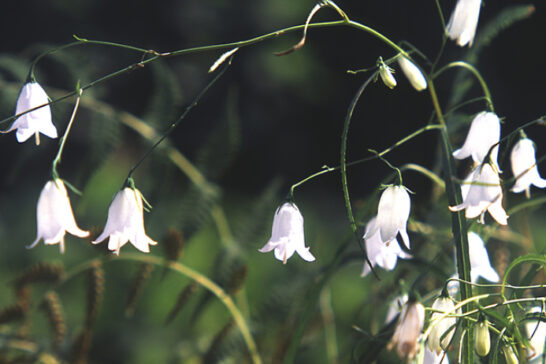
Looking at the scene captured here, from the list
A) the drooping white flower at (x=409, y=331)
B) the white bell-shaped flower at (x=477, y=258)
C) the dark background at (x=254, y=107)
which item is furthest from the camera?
the dark background at (x=254, y=107)

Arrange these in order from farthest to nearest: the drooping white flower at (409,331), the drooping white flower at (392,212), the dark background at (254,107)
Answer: the dark background at (254,107)
the drooping white flower at (392,212)
the drooping white flower at (409,331)

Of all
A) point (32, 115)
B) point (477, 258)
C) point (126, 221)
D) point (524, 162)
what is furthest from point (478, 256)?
point (32, 115)

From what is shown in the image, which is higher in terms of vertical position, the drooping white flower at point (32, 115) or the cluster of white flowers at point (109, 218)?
the drooping white flower at point (32, 115)

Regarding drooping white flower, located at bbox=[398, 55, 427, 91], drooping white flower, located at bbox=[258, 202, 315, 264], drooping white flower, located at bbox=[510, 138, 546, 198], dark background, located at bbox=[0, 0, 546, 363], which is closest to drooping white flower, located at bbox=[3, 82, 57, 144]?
drooping white flower, located at bbox=[258, 202, 315, 264]

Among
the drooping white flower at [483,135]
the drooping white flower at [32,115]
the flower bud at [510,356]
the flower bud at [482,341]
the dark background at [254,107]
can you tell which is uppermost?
the dark background at [254,107]

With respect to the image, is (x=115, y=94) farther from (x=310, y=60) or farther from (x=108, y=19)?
(x=310, y=60)

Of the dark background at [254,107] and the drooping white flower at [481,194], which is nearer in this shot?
the drooping white flower at [481,194]

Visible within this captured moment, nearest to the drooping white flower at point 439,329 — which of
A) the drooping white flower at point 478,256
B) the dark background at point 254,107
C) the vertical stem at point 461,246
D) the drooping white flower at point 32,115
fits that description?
the vertical stem at point 461,246

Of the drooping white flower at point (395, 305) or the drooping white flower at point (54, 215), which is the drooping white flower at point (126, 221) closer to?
the drooping white flower at point (54, 215)
